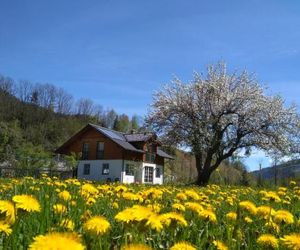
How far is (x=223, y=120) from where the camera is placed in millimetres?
37188

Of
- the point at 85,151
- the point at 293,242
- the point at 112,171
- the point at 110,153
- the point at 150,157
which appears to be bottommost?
the point at 293,242

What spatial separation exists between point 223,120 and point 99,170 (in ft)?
51.1

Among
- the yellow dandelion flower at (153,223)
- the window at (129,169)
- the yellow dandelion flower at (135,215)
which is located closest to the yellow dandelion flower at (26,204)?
the yellow dandelion flower at (135,215)

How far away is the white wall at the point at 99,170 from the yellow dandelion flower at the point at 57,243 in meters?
43.3

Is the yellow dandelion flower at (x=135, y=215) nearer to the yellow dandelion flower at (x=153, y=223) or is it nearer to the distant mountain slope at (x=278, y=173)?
the yellow dandelion flower at (x=153, y=223)

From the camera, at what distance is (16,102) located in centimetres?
8181

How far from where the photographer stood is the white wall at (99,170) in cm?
4453

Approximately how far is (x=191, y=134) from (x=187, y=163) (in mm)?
33408

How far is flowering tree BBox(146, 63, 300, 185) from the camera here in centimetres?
3678

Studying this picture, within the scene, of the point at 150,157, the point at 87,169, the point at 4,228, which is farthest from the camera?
the point at 150,157

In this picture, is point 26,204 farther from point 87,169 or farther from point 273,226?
point 87,169

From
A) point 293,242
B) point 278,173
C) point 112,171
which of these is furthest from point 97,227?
point 112,171

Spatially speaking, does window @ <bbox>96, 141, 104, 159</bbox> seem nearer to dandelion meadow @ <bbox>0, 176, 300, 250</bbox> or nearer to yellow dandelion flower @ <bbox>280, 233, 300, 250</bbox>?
dandelion meadow @ <bbox>0, 176, 300, 250</bbox>

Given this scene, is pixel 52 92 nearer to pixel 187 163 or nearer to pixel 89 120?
pixel 89 120
